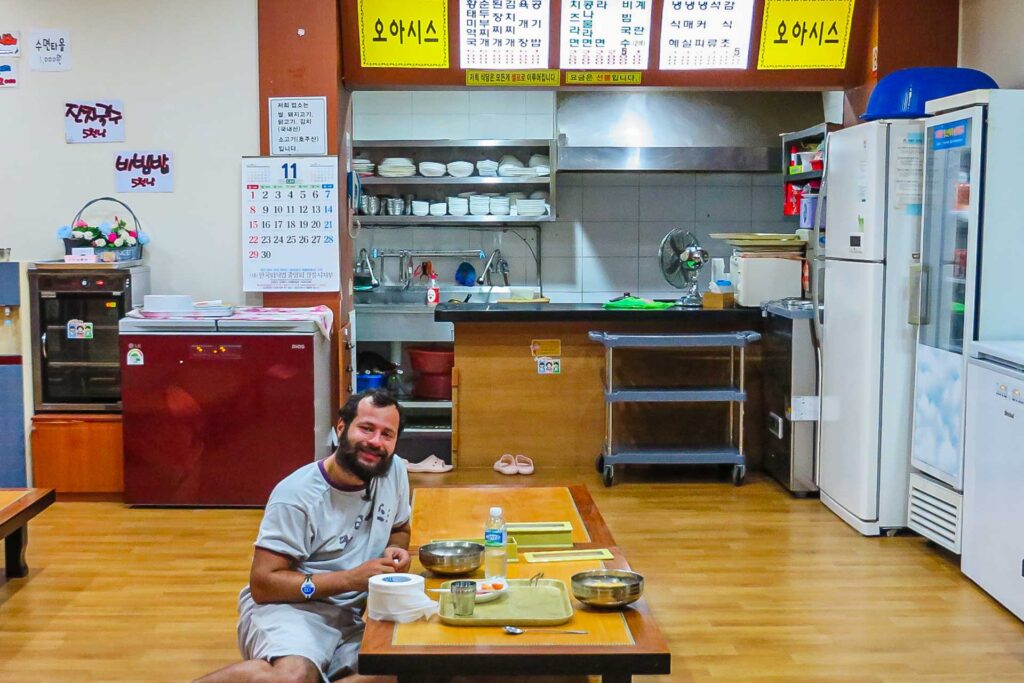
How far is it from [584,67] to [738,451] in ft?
7.30

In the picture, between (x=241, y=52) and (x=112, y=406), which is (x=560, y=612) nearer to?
(x=112, y=406)

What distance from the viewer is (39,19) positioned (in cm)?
615

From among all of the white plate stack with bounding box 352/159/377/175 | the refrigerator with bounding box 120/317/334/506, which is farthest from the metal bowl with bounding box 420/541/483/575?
the white plate stack with bounding box 352/159/377/175

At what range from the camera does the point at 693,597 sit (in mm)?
4527

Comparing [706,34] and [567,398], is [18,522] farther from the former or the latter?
[706,34]

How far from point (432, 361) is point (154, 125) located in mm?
2572

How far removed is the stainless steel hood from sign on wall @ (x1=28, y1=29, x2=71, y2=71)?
3.33 metres

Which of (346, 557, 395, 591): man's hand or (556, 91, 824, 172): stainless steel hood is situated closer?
(346, 557, 395, 591): man's hand

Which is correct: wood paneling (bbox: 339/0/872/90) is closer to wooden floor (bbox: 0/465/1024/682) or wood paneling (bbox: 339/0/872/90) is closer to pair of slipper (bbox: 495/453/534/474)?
pair of slipper (bbox: 495/453/534/474)

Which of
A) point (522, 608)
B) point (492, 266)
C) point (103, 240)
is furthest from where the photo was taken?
point (492, 266)

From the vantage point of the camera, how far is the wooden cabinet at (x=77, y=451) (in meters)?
5.97

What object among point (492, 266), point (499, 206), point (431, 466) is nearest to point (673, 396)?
point (431, 466)

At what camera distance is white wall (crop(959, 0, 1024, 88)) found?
5465mm

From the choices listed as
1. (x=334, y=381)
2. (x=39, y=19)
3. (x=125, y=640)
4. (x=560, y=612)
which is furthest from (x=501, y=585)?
(x=39, y=19)
